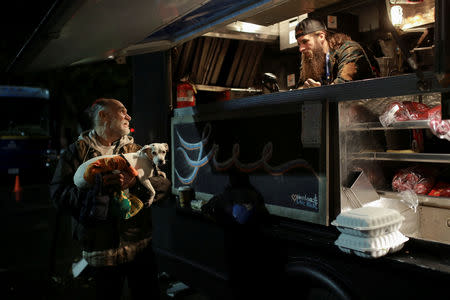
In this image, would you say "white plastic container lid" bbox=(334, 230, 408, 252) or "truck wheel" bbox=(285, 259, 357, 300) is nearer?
"white plastic container lid" bbox=(334, 230, 408, 252)

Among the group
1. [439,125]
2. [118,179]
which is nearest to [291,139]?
[439,125]

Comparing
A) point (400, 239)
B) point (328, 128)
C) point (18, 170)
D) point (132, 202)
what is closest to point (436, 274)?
point (400, 239)

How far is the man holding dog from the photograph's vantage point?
3.04 metres

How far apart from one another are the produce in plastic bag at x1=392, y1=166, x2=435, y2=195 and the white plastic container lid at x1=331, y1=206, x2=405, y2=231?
0.67 metres

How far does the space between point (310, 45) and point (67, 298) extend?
4601 mm

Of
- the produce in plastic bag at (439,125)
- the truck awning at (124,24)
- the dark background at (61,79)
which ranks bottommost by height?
the produce in plastic bag at (439,125)

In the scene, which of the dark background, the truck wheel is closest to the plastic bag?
the truck wheel

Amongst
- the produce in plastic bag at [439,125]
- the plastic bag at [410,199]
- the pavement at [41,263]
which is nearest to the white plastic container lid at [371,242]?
the plastic bag at [410,199]

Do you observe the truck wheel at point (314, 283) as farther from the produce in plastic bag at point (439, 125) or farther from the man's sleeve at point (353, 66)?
the man's sleeve at point (353, 66)

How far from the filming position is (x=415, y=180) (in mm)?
3369

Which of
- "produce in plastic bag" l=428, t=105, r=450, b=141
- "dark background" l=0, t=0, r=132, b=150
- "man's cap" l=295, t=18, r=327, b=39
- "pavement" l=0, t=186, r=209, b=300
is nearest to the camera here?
"produce in plastic bag" l=428, t=105, r=450, b=141

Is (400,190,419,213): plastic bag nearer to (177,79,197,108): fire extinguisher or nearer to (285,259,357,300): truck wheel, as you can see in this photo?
(285,259,357,300): truck wheel

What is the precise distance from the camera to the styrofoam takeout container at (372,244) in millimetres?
2588

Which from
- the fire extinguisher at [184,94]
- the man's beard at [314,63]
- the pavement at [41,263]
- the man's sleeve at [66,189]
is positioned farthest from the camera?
the fire extinguisher at [184,94]
